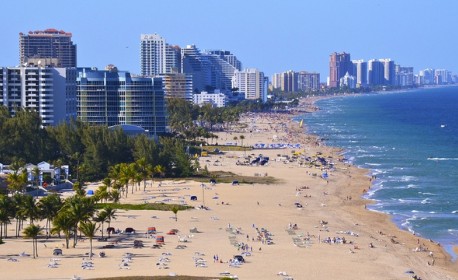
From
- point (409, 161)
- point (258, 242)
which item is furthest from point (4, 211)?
point (409, 161)

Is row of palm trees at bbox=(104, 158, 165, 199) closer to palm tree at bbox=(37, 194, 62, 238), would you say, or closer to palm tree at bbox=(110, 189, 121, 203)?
palm tree at bbox=(110, 189, 121, 203)

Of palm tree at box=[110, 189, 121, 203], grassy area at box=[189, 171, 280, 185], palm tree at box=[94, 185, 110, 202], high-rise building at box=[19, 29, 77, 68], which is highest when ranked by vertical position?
high-rise building at box=[19, 29, 77, 68]

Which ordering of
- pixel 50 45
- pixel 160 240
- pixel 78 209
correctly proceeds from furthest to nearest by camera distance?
1. pixel 50 45
2. pixel 160 240
3. pixel 78 209

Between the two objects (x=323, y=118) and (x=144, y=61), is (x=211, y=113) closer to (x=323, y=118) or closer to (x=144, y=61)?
(x=323, y=118)

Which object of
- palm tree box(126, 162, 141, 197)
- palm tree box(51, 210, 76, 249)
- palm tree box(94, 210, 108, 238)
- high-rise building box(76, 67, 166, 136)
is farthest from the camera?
high-rise building box(76, 67, 166, 136)

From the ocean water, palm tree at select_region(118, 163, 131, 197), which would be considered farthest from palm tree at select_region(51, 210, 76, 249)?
the ocean water

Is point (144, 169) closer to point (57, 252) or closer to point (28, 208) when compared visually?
point (28, 208)

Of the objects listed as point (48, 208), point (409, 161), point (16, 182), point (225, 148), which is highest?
point (16, 182)
